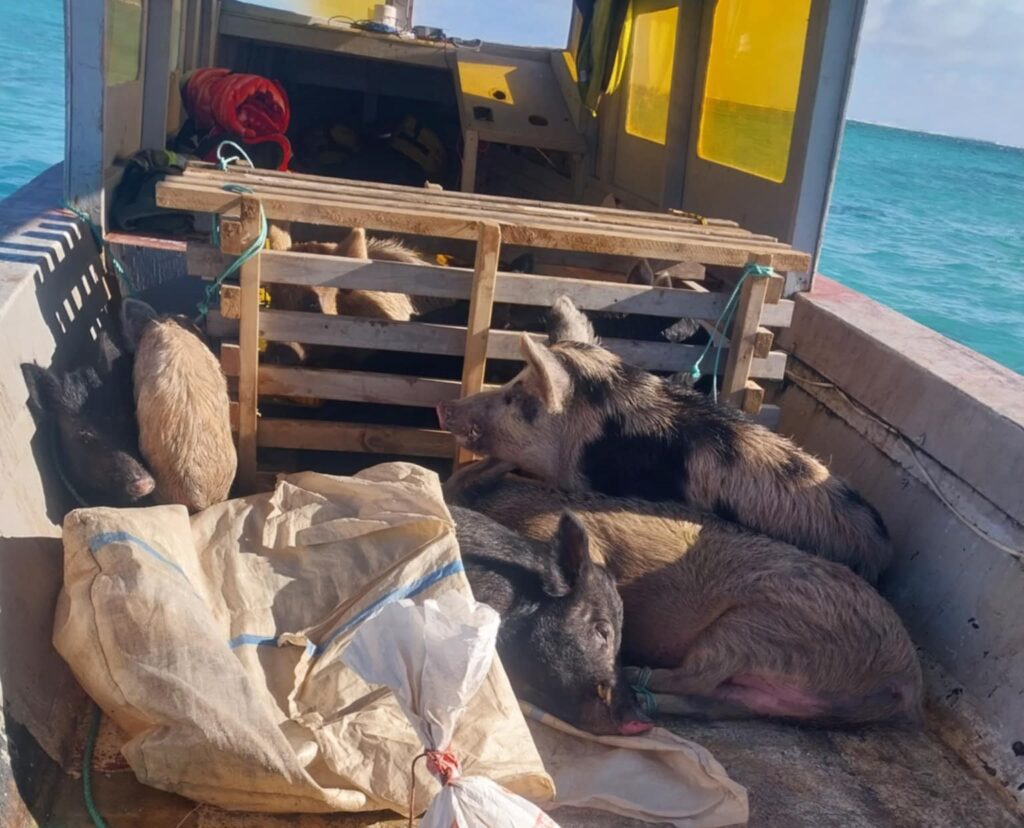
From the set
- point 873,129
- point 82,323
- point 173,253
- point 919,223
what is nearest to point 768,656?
point 82,323

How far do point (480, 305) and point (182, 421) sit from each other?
133 cm

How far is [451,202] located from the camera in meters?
4.91

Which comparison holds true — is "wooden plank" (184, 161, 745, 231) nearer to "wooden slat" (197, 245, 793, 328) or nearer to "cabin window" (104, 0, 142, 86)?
"wooden slat" (197, 245, 793, 328)

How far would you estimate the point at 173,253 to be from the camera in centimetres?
530

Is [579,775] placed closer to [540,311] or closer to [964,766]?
[964,766]

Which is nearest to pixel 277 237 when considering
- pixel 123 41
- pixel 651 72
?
pixel 123 41

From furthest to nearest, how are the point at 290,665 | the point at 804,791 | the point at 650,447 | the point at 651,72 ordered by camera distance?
the point at 651,72, the point at 650,447, the point at 804,791, the point at 290,665

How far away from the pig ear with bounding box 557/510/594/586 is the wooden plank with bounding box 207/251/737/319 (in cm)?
119

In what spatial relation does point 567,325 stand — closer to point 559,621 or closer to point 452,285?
Result: point 452,285

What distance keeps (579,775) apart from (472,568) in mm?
811

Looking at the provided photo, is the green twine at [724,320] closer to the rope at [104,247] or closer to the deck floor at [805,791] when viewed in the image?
the deck floor at [805,791]

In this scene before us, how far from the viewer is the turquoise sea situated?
20.7 metres

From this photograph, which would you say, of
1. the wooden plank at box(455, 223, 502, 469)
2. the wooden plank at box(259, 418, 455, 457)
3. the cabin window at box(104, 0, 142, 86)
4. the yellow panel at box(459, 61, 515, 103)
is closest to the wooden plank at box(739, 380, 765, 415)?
the wooden plank at box(455, 223, 502, 469)

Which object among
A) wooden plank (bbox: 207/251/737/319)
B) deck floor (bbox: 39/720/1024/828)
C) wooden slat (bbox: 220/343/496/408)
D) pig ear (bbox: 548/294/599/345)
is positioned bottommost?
deck floor (bbox: 39/720/1024/828)
